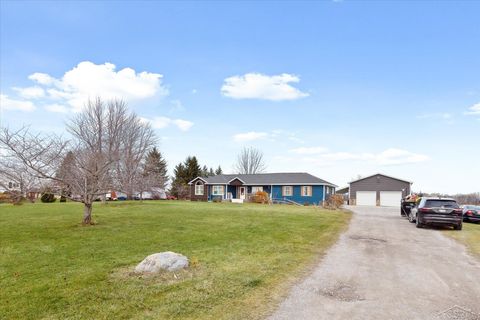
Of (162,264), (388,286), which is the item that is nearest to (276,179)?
(162,264)

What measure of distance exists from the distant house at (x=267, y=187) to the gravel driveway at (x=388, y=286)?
105ft

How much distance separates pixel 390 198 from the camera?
43.7 m

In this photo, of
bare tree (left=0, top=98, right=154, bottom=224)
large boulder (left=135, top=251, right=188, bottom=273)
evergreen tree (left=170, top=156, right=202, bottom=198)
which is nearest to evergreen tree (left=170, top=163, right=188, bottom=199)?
evergreen tree (left=170, top=156, right=202, bottom=198)

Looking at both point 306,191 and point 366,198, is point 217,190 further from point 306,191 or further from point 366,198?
point 366,198

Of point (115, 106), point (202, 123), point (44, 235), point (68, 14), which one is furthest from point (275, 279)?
point (115, 106)

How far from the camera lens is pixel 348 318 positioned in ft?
15.3

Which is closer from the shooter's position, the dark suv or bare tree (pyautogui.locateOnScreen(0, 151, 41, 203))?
bare tree (pyautogui.locateOnScreen(0, 151, 41, 203))

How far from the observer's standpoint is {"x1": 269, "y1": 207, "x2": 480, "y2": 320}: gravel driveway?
4961mm

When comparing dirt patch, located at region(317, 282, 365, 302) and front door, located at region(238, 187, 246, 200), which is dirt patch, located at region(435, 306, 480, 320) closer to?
dirt patch, located at region(317, 282, 365, 302)

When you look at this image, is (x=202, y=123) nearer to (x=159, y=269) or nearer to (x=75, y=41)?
(x=75, y=41)

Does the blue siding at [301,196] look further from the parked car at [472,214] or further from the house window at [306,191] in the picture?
the parked car at [472,214]

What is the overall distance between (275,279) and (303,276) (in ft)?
2.34

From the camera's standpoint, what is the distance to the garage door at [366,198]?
44469mm

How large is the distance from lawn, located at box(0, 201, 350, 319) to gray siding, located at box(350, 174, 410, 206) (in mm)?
34191
